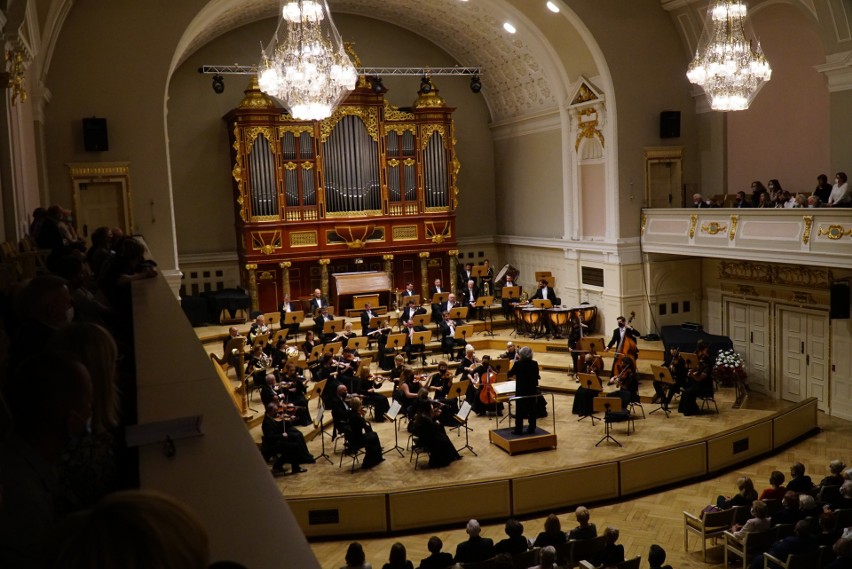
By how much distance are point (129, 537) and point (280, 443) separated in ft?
34.7

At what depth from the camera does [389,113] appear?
66.5ft

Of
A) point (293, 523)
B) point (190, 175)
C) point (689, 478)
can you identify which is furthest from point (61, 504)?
point (190, 175)

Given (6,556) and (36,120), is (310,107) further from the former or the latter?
(6,556)

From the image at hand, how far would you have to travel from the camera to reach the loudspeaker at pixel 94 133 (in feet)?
46.9

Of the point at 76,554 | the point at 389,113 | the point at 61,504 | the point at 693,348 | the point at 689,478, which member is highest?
the point at 389,113

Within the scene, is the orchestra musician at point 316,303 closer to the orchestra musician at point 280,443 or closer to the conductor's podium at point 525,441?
the orchestra musician at point 280,443

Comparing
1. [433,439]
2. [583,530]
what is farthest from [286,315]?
[583,530]

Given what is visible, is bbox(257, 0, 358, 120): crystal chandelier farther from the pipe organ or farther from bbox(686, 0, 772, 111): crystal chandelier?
the pipe organ

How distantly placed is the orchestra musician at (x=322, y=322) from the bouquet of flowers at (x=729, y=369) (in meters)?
7.91

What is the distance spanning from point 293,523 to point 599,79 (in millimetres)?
17018

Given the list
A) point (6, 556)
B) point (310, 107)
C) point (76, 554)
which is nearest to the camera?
point (76, 554)

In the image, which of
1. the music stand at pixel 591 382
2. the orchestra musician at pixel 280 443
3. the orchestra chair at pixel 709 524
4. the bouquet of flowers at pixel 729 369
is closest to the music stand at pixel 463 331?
the music stand at pixel 591 382

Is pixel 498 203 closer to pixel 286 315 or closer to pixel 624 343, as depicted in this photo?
pixel 286 315

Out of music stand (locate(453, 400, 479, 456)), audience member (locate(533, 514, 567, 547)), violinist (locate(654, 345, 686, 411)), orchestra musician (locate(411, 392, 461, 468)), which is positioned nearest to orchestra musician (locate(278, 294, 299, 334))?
music stand (locate(453, 400, 479, 456))
